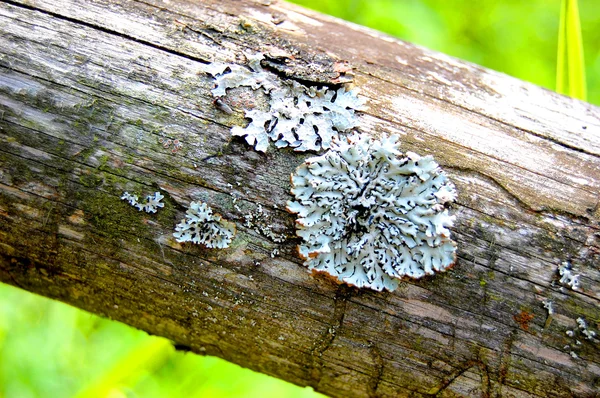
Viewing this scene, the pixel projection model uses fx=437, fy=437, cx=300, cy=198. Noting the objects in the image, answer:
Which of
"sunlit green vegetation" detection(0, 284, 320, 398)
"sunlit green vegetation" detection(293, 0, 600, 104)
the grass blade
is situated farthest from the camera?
"sunlit green vegetation" detection(293, 0, 600, 104)

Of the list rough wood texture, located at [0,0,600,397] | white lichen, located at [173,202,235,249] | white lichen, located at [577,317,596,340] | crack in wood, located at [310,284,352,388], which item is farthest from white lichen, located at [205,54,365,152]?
white lichen, located at [577,317,596,340]

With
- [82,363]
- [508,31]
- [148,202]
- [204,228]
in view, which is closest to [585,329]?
[204,228]

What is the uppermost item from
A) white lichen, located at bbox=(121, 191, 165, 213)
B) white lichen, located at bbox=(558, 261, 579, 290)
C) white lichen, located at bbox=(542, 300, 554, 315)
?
white lichen, located at bbox=(558, 261, 579, 290)

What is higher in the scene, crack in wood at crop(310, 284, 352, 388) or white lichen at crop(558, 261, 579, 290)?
white lichen at crop(558, 261, 579, 290)

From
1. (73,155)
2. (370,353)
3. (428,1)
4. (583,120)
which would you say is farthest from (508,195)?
(428,1)

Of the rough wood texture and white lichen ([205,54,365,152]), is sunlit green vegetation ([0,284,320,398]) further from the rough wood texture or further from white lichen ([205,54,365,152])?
white lichen ([205,54,365,152])

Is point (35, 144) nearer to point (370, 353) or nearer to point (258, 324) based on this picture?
point (258, 324)
